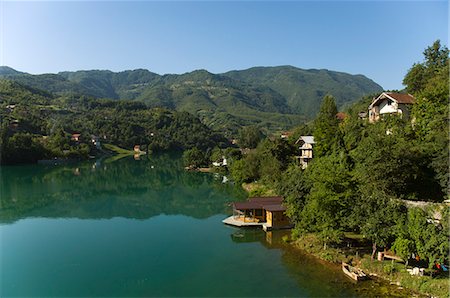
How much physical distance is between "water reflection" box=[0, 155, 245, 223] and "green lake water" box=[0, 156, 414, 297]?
21cm

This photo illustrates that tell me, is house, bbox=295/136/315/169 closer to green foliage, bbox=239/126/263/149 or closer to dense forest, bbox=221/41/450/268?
dense forest, bbox=221/41/450/268

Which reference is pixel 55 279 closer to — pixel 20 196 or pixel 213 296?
pixel 213 296

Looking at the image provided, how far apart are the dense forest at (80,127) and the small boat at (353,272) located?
73640 millimetres

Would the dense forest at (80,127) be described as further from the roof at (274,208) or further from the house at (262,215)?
the roof at (274,208)

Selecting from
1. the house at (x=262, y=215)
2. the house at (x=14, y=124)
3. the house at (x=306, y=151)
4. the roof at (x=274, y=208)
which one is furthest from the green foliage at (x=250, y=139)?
the house at (x=14, y=124)

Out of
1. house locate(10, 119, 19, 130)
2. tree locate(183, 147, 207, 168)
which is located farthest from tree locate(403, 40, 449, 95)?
house locate(10, 119, 19, 130)

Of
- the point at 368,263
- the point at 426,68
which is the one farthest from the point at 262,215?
the point at 426,68

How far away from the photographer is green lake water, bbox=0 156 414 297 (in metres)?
18.1

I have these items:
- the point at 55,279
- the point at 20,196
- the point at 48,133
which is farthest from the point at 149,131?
the point at 55,279

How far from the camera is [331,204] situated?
21.5 m

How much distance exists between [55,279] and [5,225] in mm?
14920

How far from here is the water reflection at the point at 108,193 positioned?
36812 mm

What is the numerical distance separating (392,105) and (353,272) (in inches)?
814

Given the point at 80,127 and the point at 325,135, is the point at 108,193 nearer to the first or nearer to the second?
the point at 325,135
